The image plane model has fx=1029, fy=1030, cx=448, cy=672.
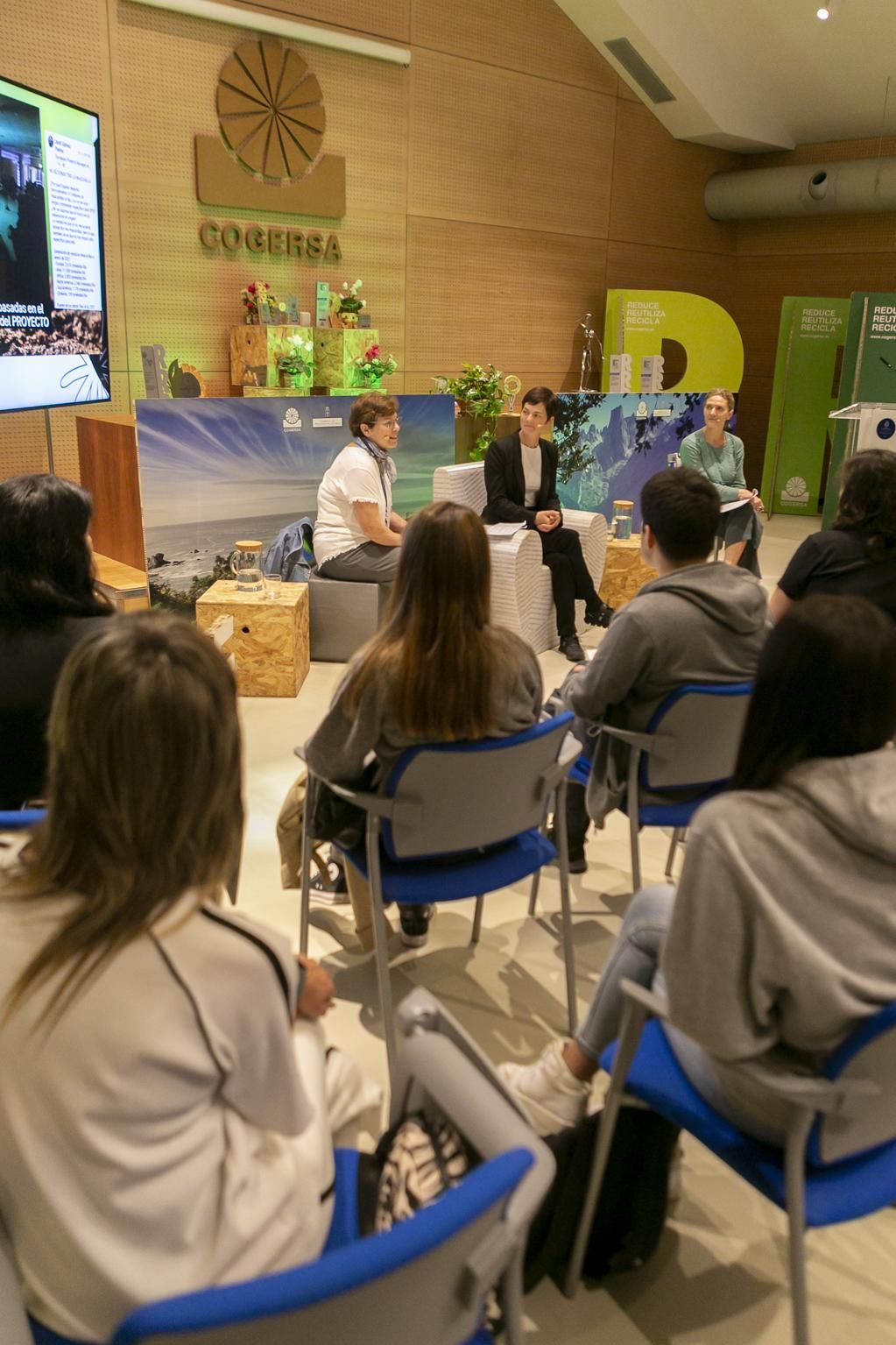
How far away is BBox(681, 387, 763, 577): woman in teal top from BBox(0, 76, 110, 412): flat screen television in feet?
10.4

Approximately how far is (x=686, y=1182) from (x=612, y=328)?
771cm

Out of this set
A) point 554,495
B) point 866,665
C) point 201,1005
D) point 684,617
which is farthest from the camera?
point 554,495

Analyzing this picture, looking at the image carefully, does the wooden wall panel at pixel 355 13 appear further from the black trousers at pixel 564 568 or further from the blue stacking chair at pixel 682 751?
the blue stacking chair at pixel 682 751

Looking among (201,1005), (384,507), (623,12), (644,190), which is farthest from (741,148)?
(201,1005)

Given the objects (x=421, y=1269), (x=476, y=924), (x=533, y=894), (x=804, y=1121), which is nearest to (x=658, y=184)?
(x=533, y=894)

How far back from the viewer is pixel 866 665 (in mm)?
1330

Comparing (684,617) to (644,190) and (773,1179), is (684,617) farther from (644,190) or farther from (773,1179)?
(644,190)

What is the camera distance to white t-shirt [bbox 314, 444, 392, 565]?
194 inches

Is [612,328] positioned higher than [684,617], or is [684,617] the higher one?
[612,328]

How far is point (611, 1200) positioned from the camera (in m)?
1.73

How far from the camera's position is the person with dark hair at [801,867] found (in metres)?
1.32

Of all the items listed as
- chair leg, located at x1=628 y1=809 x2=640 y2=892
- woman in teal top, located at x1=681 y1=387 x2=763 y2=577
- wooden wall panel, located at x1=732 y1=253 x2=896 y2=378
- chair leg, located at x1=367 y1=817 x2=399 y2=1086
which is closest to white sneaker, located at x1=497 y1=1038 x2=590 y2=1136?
chair leg, located at x1=367 y1=817 x2=399 y2=1086

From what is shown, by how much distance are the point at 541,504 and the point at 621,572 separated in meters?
0.95

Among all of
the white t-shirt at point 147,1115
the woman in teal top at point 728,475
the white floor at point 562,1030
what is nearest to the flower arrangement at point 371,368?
the woman in teal top at point 728,475
